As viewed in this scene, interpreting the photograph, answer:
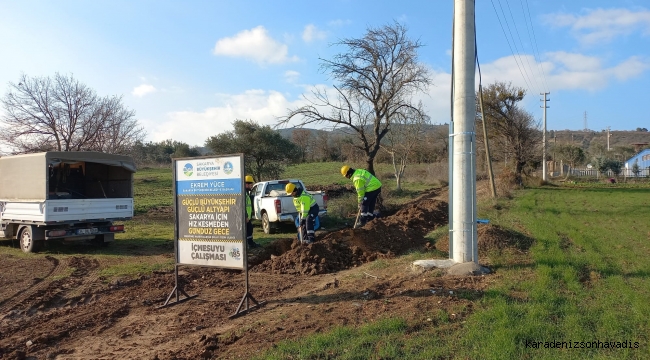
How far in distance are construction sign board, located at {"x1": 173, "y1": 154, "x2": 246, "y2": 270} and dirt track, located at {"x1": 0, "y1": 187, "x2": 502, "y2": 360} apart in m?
0.75

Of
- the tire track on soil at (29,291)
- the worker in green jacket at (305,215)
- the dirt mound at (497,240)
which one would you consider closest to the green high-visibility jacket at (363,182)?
the worker in green jacket at (305,215)

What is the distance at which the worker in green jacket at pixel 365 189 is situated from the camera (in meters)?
13.3

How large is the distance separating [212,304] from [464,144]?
14.9 feet

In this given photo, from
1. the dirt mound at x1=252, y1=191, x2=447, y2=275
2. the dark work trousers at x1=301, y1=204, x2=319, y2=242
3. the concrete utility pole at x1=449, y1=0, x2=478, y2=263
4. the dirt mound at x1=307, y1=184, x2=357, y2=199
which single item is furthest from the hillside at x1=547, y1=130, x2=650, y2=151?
the concrete utility pole at x1=449, y1=0, x2=478, y2=263

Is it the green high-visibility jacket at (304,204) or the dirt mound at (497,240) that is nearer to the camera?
the dirt mound at (497,240)

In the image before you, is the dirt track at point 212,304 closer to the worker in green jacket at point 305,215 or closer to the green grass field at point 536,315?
the green grass field at point 536,315

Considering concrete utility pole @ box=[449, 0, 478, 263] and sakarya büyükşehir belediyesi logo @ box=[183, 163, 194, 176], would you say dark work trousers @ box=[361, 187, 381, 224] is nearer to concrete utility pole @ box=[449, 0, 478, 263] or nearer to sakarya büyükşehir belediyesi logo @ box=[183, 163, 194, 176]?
concrete utility pole @ box=[449, 0, 478, 263]

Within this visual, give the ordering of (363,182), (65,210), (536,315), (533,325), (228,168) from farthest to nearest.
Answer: (363,182) < (65,210) < (228,168) < (536,315) < (533,325)

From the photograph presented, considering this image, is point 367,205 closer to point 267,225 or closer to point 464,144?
point 267,225

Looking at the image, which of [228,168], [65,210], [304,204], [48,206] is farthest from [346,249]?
[48,206]

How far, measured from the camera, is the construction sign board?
6.86 metres

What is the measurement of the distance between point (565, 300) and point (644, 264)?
3.58 metres

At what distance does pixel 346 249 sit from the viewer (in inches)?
406

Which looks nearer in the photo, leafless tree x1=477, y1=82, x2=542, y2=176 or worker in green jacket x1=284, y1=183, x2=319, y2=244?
worker in green jacket x1=284, y1=183, x2=319, y2=244
